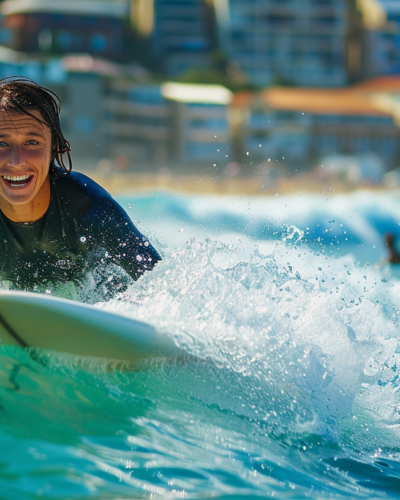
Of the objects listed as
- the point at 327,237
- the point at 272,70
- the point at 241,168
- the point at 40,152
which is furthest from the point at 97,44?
the point at 40,152

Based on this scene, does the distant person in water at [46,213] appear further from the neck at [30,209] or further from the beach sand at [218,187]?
the beach sand at [218,187]

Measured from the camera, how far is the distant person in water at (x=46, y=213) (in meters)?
2.88

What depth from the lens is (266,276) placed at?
124 inches

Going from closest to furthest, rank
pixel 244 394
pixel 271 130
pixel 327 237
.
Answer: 1. pixel 244 394
2. pixel 327 237
3. pixel 271 130

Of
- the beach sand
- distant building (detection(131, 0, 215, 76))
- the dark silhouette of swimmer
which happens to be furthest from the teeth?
A: distant building (detection(131, 0, 215, 76))

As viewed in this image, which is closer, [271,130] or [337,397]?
[337,397]

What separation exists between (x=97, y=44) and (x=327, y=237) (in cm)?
3258

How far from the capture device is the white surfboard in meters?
2.75

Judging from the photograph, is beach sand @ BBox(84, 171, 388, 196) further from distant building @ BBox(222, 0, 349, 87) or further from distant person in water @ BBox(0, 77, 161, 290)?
distant building @ BBox(222, 0, 349, 87)

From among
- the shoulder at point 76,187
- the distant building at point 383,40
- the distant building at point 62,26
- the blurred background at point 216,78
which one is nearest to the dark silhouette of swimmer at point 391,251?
the shoulder at point 76,187

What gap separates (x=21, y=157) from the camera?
2.85 meters

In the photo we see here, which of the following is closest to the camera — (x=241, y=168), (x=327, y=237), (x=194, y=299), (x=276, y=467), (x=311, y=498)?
(x=311, y=498)

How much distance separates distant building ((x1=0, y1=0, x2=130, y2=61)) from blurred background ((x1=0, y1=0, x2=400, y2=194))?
0.20ft

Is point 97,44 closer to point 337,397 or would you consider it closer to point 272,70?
point 272,70
